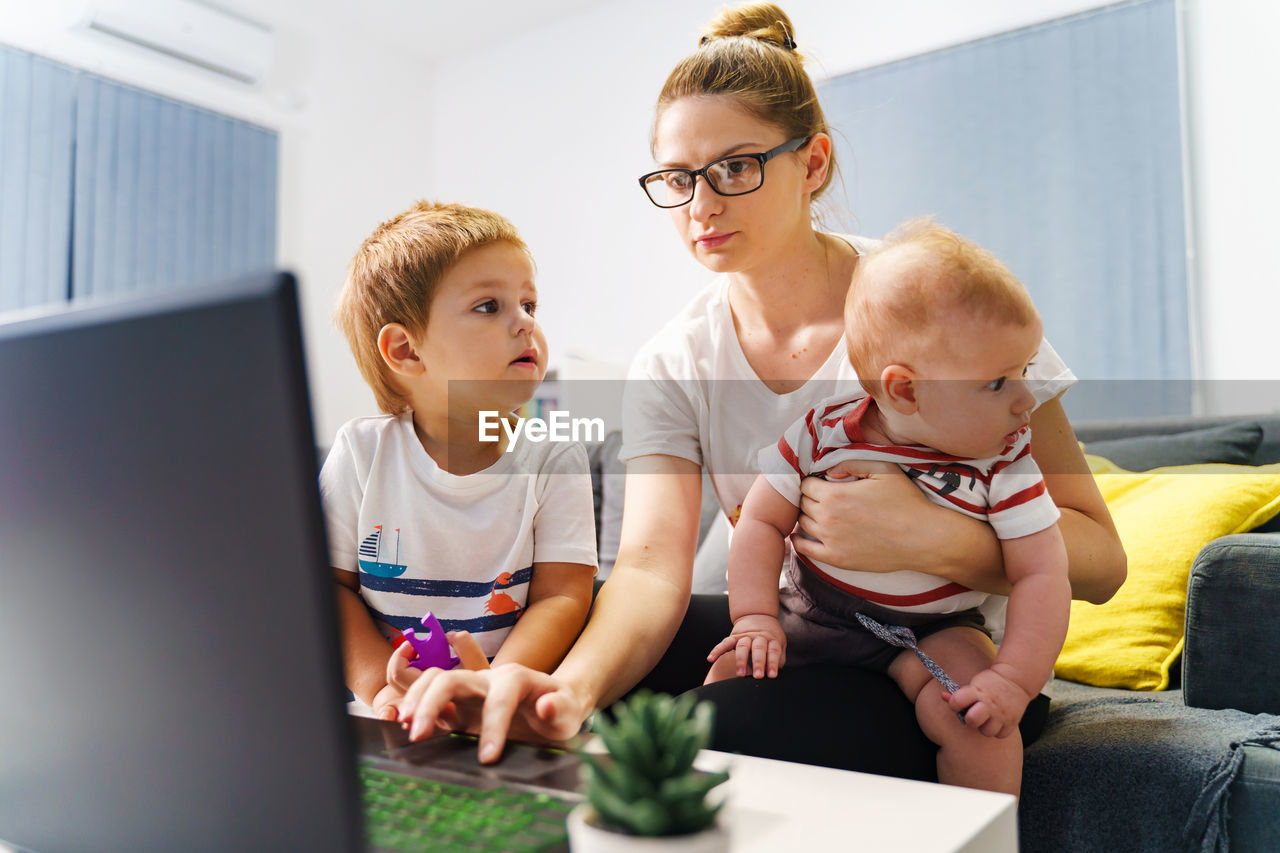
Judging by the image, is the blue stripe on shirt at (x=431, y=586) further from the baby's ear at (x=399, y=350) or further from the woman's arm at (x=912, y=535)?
the woman's arm at (x=912, y=535)

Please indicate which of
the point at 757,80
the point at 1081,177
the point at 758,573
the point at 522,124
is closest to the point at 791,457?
the point at 758,573

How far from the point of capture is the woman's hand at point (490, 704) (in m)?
0.69

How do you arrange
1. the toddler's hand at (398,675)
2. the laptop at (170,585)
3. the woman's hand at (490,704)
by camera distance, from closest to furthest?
1. the laptop at (170,585)
2. the woman's hand at (490,704)
3. the toddler's hand at (398,675)

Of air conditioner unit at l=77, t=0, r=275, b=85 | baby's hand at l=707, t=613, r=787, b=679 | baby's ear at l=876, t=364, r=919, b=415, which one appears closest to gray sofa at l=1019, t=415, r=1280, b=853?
baby's hand at l=707, t=613, r=787, b=679

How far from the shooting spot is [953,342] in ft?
3.20

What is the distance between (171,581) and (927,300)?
2.62 ft

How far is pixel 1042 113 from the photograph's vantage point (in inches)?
127

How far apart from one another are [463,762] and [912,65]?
3.48 metres

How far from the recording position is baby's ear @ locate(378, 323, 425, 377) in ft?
4.11

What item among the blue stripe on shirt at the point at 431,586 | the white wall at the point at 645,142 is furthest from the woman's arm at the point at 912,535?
the white wall at the point at 645,142

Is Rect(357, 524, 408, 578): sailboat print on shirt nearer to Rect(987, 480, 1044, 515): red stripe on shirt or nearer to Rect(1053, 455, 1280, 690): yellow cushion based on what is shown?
Rect(987, 480, 1044, 515): red stripe on shirt

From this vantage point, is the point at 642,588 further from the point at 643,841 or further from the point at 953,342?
the point at 643,841

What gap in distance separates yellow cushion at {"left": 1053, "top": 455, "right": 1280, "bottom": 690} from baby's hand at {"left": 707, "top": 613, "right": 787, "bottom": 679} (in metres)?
0.71

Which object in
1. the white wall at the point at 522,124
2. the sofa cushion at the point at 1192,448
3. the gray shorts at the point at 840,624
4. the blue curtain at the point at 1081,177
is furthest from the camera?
the white wall at the point at 522,124
